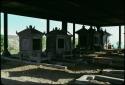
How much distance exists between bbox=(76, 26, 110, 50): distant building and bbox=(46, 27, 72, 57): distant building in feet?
23.8

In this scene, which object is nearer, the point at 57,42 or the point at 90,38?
the point at 57,42

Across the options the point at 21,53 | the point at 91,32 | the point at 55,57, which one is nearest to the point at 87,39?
the point at 91,32

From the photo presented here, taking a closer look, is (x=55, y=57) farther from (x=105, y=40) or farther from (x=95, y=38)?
(x=105, y=40)

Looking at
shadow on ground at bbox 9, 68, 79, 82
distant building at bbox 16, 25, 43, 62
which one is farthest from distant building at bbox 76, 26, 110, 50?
shadow on ground at bbox 9, 68, 79, 82

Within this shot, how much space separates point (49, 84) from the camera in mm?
10766

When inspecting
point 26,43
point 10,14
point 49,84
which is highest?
point 10,14

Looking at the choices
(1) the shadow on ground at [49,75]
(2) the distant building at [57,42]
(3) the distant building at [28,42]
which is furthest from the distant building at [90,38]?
(1) the shadow on ground at [49,75]

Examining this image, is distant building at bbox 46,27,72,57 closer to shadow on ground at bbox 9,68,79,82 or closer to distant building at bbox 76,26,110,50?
distant building at bbox 76,26,110,50

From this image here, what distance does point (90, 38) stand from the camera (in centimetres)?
3312

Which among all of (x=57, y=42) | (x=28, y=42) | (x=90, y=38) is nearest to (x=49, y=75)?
(x=28, y=42)

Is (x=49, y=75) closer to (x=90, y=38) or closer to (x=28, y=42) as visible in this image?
(x=28, y=42)

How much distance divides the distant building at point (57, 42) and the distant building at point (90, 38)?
7263 mm

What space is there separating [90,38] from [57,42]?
9614mm

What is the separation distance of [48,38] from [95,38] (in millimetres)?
12043
